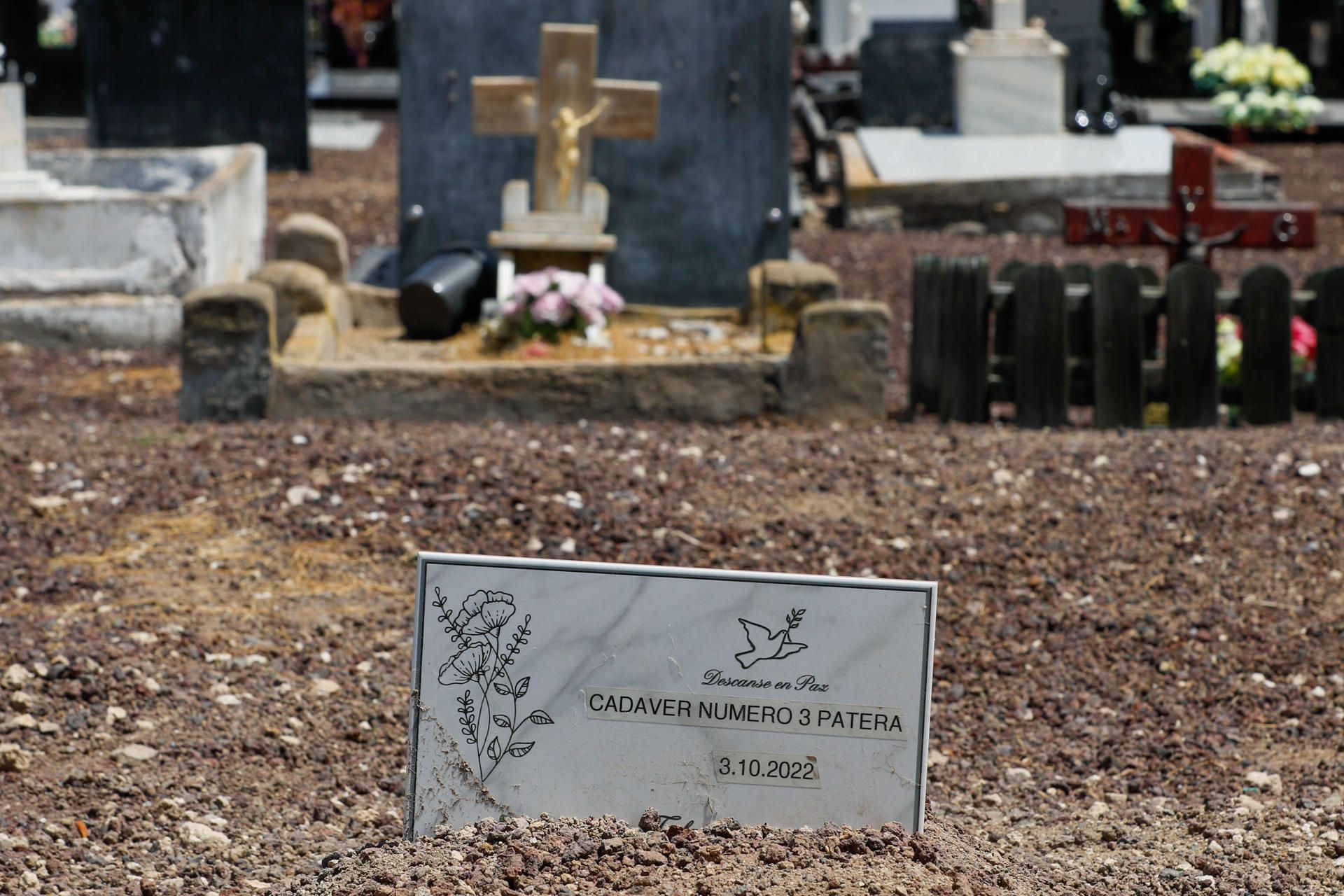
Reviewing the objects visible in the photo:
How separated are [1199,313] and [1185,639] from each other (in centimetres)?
272

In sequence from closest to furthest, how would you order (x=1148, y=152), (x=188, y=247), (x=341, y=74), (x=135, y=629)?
(x=135, y=629) → (x=188, y=247) → (x=1148, y=152) → (x=341, y=74)

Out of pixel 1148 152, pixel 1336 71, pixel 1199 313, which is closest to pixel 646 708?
pixel 1199 313

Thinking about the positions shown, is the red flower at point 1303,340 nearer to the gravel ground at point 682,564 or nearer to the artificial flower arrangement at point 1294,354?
the artificial flower arrangement at point 1294,354

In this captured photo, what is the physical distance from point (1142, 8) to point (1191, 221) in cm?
2119

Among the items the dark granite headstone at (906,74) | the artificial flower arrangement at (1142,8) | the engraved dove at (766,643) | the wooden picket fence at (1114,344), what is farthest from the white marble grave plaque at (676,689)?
the artificial flower arrangement at (1142,8)

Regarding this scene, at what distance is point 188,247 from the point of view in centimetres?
905

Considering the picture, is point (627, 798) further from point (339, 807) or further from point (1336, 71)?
point (1336, 71)

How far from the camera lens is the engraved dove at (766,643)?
2.54 metres

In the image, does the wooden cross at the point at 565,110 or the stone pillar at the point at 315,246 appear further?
the stone pillar at the point at 315,246

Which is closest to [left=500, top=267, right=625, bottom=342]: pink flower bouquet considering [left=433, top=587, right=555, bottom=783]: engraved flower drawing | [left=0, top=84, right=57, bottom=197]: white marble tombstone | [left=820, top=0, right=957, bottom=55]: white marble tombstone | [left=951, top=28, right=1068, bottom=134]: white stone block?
[left=0, top=84, right=57, bottom=197]: white marble tombstone

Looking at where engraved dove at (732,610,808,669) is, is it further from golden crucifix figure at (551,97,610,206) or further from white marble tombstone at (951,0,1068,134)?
white marble tombstone at (951,0,1068,134)

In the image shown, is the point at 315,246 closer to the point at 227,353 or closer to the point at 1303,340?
the point at 227,353

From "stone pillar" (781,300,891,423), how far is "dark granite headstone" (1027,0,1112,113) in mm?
11616

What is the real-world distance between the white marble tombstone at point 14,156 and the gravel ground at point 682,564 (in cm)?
341
